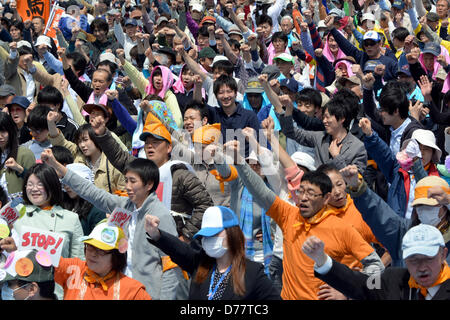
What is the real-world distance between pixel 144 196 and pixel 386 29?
931 cm

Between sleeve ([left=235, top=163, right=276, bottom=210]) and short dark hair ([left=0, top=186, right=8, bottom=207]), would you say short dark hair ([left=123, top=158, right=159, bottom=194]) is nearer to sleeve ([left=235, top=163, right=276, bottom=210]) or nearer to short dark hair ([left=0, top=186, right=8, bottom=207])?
sleeve ([left=235, top=163, right=276, bottom=210])

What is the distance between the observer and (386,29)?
13797 mm

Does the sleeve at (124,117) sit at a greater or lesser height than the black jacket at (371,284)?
lesser

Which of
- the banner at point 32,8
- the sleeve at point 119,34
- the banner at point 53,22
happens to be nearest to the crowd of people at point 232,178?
the sleeve at point 119,34

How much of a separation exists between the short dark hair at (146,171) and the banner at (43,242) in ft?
2.87

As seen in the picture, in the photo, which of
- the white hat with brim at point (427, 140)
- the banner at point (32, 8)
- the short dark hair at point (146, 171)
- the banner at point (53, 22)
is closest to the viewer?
the short dark hair at point (146, 171)

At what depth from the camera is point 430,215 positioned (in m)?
5.00

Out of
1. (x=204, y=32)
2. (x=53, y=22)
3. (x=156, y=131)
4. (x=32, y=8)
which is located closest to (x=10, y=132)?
(x=156, y=131)

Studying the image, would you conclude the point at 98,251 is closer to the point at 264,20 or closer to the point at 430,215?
the point at 430,215

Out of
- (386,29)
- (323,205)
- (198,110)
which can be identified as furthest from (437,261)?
(386,29)

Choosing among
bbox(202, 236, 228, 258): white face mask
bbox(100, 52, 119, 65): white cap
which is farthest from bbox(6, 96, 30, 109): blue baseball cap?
bbox(202, 236, 228, 258): white face mask

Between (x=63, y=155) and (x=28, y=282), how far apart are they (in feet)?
8.19

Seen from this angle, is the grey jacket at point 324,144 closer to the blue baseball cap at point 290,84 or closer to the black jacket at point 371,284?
the blue baseball cap at point 290,84

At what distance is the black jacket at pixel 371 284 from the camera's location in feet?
13.6
